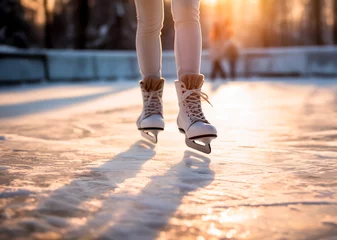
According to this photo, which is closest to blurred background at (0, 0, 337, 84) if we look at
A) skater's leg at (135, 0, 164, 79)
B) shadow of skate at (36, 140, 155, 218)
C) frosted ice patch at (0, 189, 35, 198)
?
skater's leg at (135, 0, 164, 79)

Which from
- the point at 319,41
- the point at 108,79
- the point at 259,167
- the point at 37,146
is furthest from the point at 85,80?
the point at 319,41

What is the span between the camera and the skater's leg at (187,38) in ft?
5.39

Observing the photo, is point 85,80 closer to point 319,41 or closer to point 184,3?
point 184,3

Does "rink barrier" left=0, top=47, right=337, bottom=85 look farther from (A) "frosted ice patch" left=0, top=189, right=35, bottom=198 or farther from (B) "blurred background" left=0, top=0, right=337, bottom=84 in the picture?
(A) "frosted ice patch" left=0, top=189, right=35, bottom=198

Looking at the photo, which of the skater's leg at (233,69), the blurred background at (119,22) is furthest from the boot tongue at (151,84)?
the blurred background at (119,22)

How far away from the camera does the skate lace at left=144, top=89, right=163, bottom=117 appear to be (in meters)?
1.77

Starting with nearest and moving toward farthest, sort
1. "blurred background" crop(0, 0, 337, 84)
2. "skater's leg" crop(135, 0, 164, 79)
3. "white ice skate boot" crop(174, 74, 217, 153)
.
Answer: "white ice skate boot" crop(174, 74, 217, 153) → "skater's leg" crop(135, 0, 164, 79) → "blurred background" crop(0, 0, 337, 84)

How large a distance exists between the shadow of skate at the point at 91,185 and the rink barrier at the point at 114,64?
684 cm

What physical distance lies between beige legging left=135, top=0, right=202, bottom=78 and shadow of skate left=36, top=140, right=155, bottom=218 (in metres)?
0.44

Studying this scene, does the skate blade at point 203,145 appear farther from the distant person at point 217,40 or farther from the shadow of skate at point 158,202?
the distant person at point 217,40

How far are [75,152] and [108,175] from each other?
0.42 m

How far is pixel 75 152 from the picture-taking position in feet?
5.06

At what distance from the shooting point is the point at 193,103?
5.13 ft

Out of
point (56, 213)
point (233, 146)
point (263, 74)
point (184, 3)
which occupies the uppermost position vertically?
point (184, 3)
